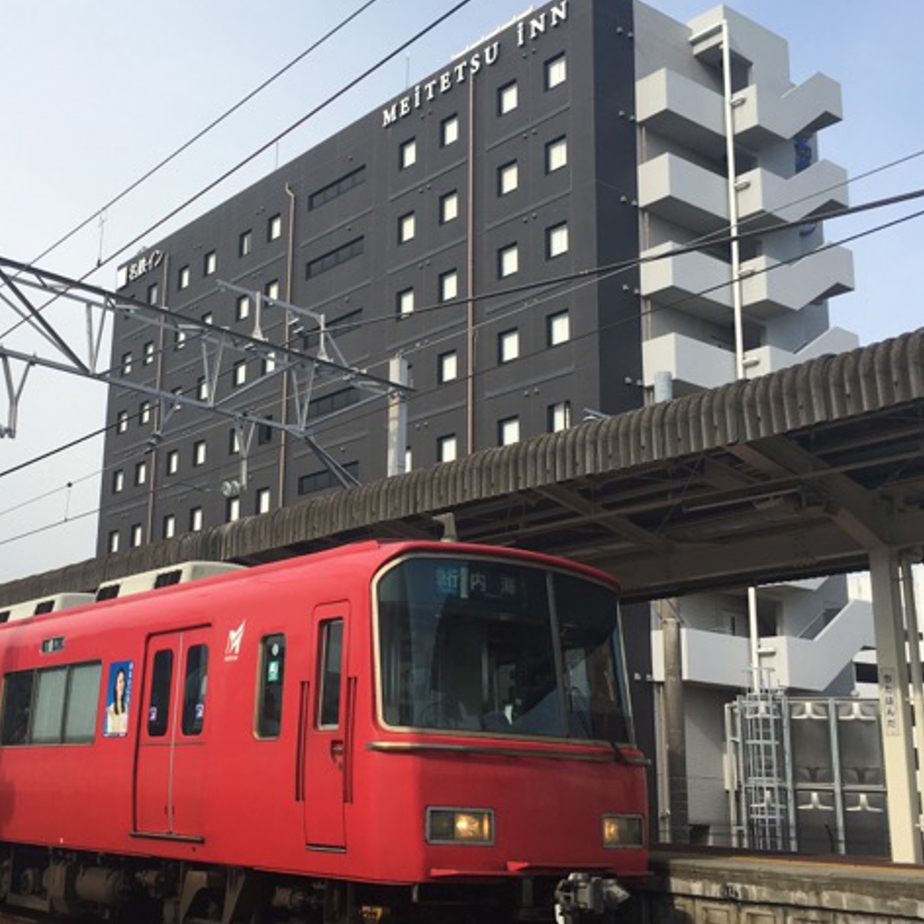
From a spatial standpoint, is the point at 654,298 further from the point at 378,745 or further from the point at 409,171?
the point at 378,745

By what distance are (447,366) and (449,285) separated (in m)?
3.14

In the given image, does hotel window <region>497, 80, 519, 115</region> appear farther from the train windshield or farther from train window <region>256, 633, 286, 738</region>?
train window <region>256, 633, 286, 738</region>

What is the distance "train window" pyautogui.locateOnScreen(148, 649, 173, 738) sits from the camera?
10.6 m

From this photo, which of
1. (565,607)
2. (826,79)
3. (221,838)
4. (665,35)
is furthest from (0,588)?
(826,79)

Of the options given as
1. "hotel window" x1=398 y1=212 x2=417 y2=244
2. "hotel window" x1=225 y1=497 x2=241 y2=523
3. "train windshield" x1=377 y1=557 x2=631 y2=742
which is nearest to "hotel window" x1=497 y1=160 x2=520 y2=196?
"hotel window" x1=398 y1=212 x2=417 y2=244

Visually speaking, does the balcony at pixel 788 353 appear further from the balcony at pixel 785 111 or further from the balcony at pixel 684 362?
the balcony at pixel 785 111

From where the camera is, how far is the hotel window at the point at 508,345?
3988cm

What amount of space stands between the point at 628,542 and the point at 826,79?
34.6m

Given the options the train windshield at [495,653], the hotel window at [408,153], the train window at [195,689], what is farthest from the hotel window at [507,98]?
the train windshield at [495,653]

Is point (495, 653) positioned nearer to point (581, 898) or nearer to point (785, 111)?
point (581, 898)

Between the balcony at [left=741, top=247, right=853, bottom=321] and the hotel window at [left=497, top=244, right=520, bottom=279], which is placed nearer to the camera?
the balcony at [left=741, top=247, right=853, bottom=321]

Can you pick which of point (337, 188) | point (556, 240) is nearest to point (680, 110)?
point (556, 240)

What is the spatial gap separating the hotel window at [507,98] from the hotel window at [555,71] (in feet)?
4.40

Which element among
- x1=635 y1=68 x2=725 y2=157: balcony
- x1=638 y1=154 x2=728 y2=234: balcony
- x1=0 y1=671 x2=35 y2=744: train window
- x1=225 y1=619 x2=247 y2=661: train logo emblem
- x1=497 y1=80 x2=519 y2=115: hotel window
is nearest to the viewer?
x1=225 y1=619 x2=247 y2=661: train logo emblem
